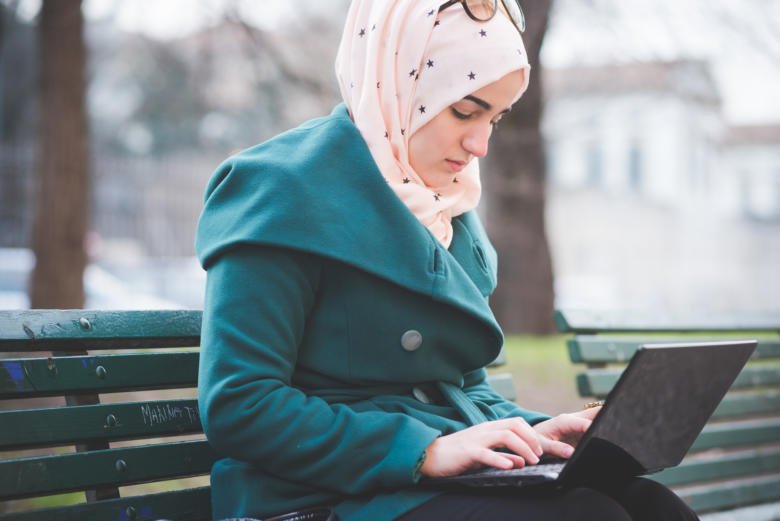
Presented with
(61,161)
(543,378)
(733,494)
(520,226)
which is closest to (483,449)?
(733,494)

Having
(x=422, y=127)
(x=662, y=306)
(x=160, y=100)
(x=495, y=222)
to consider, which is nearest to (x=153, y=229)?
(x=160, y=100)

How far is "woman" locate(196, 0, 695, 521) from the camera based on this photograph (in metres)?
1.83

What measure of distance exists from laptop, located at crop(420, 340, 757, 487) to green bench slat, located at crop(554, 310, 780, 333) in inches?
48.0

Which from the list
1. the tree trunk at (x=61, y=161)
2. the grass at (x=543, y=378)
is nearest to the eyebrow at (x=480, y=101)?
the grass at (x=543, y=378)

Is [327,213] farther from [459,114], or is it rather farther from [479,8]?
[479,8]

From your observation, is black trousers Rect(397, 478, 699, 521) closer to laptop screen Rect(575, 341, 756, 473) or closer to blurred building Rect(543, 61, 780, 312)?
laptop screen Rect(575, 341, 756, 473)

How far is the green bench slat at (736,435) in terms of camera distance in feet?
11.9

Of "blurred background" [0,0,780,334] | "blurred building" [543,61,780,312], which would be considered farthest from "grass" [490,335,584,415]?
"blurred building" [543,61,780,312]

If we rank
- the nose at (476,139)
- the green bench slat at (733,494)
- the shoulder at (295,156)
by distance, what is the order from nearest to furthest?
the shoulder at (295,156), the nose at (476,139), the green bench slat at (733,494)

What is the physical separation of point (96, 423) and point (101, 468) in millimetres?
97

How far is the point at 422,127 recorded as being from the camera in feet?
7.06

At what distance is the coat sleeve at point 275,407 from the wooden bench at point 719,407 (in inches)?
59.0

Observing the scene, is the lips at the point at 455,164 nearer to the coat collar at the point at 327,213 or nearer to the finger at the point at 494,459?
the coat collar at the point at 327,213

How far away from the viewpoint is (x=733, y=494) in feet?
12.3
